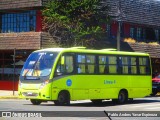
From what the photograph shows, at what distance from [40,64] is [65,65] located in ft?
4.11

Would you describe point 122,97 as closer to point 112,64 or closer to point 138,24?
point 112,64

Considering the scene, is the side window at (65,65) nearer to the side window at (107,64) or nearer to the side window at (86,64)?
the side window at (86,64)

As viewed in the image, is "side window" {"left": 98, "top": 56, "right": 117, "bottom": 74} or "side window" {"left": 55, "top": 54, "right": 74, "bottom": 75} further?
"side window" {"left": 98, "top": 56, "right": 117, "bottom": 74}

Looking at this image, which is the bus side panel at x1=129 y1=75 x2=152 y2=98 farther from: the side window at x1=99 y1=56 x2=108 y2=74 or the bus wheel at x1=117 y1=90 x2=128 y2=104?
the side window at x1=99 y1=56 x2=108 y2=74

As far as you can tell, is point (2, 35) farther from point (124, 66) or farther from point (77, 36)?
point (124, 66)

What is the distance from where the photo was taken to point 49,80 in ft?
76.3

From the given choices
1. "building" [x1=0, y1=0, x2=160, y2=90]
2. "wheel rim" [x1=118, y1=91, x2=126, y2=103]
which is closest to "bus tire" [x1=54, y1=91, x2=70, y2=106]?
"wheel rim" [x1=118, y1=91, x2=126, y2=103]

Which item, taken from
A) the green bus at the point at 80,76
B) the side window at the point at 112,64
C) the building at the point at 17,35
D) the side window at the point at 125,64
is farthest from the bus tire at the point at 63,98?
the building at the point at 17,35

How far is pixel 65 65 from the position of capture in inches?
946

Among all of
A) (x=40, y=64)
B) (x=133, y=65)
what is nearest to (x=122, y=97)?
(x=133, y=65)

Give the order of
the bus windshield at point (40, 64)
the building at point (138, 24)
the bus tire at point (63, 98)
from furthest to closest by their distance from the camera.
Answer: the building at point (138, 24) < the bus tire at point (63, 98) < the bus windshield at point (40, 64)

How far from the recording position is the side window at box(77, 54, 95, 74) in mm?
24781

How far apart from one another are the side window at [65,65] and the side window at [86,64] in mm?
555

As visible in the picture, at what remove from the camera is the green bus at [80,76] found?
23516 mm
